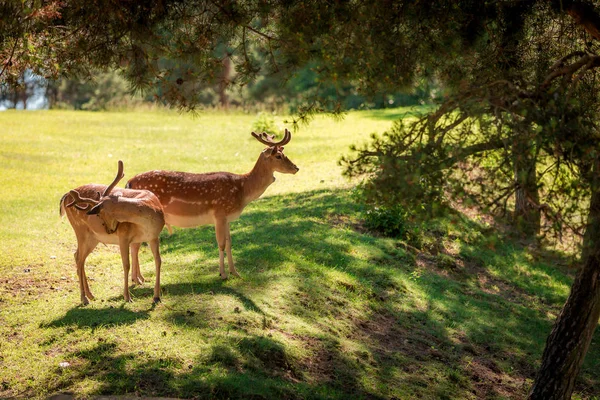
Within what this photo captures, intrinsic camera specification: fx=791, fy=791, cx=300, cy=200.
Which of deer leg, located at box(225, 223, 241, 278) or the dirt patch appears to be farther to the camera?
deer leg, located at box(225, 223, 241, 278)

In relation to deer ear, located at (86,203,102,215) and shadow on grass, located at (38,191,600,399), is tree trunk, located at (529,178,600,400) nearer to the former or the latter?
shadow on grass, located at (38,191,600,399)

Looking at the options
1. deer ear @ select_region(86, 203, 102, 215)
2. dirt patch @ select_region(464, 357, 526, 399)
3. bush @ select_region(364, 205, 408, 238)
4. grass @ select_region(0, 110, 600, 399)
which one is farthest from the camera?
bush @ select_region(364, 205, 408, 238)

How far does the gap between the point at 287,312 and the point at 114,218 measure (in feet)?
8.12

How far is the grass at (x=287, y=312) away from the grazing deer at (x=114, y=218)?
0.68 meters

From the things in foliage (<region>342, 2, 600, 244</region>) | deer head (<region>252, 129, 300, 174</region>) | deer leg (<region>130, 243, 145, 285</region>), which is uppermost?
foliage (<region>342, 2, 600, 244</region>)

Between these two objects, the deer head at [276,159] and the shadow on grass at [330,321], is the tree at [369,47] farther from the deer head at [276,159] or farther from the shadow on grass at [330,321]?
the shadow on grass at [330,321]

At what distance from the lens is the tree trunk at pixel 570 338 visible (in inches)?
332

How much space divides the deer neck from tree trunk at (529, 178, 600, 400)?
4.04m

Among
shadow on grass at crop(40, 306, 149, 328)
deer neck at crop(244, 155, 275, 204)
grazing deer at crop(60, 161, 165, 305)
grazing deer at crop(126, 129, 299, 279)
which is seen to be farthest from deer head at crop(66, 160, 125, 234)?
deer neck at crop(244, 155, 275, 204)

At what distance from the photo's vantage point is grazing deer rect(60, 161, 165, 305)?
8648mm

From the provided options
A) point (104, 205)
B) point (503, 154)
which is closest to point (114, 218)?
point (104, 205)

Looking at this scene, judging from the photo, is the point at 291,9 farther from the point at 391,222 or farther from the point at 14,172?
the point at 14,172

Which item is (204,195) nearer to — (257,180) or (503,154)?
(257,180)

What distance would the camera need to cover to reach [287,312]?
32.0 feet
